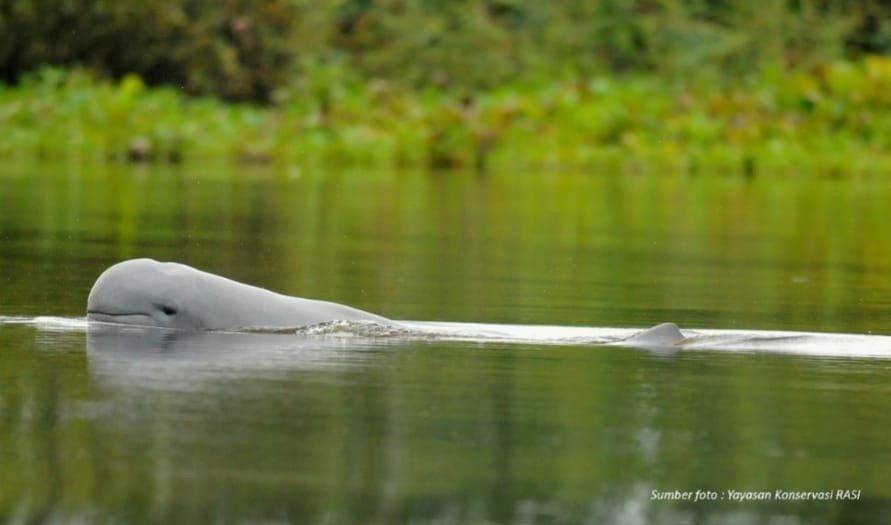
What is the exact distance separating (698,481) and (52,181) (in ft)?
57.3

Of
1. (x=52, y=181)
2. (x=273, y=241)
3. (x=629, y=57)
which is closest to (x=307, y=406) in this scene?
(x=273, y=241)

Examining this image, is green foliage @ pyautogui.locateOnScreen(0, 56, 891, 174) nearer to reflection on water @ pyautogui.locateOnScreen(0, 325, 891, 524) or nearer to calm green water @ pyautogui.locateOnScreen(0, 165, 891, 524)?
calm green water @ pyautogui.locateOnScreen(0, 165, 891, 524)

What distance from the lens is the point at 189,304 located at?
917cm

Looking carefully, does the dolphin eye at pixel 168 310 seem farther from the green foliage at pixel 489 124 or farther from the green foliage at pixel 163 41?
the green foliage at pixel 163 41

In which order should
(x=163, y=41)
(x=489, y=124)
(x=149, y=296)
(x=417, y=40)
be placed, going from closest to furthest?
1. (x=149, y=296)
2. (x=489, y=124)
3. (x=163, y=41)
4. (x=417, y=40)

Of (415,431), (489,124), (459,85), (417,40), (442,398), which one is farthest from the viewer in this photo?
(417,40)

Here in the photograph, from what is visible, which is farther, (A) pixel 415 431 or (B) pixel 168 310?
(B) pixel 168 310

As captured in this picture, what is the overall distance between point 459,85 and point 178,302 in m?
25.4

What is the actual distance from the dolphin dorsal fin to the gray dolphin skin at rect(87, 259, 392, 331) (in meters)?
1.49

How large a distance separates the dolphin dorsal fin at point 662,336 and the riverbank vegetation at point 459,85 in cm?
2056

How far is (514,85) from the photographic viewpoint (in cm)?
3303

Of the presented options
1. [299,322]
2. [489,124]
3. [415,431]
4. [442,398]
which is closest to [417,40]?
[489,124]

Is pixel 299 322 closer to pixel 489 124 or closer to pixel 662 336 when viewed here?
pixel 662 336

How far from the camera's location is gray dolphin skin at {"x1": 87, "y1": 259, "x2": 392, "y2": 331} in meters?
9.03
